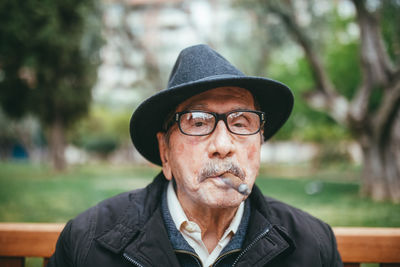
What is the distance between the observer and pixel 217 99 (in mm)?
1439

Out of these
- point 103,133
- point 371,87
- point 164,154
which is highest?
point 164,154

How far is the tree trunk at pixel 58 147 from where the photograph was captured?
40.2 ft

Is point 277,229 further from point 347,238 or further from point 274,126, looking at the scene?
point 274,126

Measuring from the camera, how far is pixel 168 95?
140cm

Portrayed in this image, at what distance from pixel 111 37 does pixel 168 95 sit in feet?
38.9

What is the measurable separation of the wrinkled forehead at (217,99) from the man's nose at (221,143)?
11 centimetres

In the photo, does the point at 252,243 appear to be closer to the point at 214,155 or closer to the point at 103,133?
the point at 214,155

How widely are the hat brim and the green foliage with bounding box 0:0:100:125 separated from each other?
6002mm

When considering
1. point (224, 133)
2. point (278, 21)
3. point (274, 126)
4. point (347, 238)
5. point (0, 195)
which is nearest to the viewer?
point (224, 133)

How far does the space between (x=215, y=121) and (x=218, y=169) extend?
0.72 ft

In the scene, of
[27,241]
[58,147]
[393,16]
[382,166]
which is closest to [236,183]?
[27,241]

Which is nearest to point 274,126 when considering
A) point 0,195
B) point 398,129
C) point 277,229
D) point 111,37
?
point 277,229

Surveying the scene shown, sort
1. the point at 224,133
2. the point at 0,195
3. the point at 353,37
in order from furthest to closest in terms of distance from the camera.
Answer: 1. the point at 353,37
2. the point at 0,195
3. the point at 224,133

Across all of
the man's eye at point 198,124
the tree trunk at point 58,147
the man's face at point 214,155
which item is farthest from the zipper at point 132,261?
the tree trunk at point 58,147
